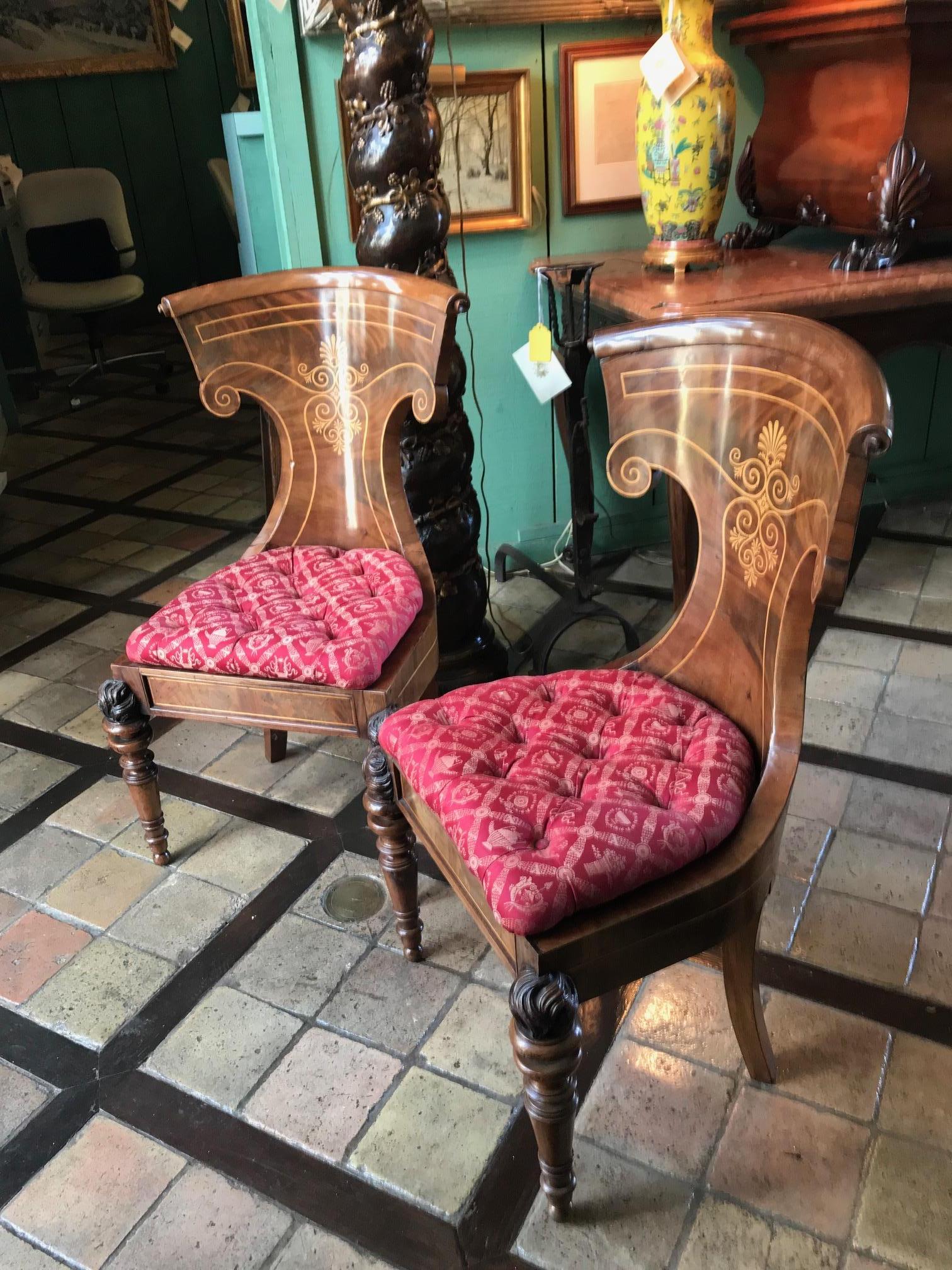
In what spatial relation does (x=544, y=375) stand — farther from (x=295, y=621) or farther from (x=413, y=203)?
(x=295, y=621)

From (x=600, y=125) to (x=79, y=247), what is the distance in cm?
374

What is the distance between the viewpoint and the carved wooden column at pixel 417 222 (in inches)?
69.6

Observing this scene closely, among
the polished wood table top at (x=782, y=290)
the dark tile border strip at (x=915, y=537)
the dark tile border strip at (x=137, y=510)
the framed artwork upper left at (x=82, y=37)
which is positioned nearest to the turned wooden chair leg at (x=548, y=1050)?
the polished wood table top at (x=782, y=290)

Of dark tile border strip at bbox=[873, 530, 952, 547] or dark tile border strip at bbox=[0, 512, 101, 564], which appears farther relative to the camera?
dark tile border strip at bbox=[0, 512, 101, 564]

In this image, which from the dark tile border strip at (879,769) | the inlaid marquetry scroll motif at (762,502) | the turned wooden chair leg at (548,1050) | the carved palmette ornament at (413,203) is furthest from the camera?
the dark tile border strip at (879,769)

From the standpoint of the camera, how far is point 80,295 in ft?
16.4

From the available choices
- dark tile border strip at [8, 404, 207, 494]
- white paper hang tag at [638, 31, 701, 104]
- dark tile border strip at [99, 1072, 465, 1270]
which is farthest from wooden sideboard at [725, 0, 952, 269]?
dark tile border strip at [8, 404, 207, 494]

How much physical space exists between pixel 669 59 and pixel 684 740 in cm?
145

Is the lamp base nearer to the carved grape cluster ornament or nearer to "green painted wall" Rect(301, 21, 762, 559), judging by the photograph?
"green painted wall" Rect(301, 21, 762, 559)

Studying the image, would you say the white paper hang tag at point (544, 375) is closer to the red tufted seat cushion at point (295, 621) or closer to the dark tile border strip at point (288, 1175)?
the red tufted seat cushion at point (295, 621)

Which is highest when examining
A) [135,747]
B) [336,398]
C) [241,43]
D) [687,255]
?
[241,43]

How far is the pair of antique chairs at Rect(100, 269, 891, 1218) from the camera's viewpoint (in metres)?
1.05

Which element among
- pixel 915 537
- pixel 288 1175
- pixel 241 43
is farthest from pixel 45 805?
pixel 241 43

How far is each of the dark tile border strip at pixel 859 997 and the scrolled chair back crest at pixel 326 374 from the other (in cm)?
90
